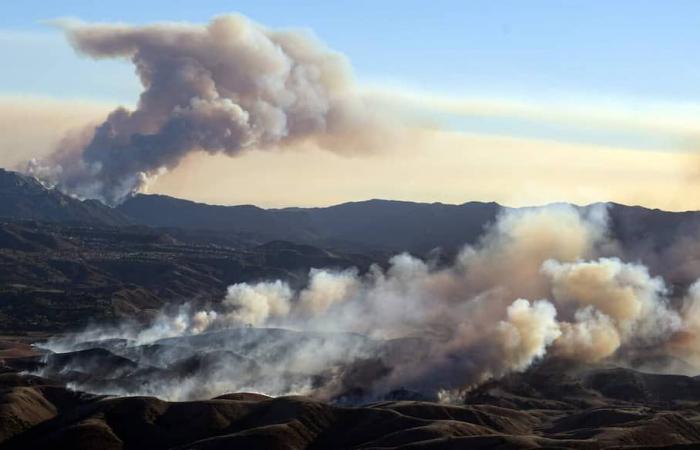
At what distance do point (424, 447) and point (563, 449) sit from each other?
24.6 m

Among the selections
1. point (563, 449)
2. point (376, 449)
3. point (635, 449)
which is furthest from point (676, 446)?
point (376, 449)

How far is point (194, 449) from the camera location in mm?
199250

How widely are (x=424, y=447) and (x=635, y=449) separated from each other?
36.8 metres

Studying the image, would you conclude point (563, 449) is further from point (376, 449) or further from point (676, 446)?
point (376, 449)

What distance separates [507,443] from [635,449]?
2251 cm

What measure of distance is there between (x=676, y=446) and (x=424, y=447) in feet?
144

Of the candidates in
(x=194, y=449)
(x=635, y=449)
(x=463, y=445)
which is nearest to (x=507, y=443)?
(x=463, y=445)

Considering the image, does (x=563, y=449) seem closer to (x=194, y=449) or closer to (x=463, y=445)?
(x=463, y=445)

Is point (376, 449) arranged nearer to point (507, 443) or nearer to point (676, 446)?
point (507, 443)

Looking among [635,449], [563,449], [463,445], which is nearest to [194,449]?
[463,445]

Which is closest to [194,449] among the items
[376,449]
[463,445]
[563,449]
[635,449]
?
[376,449]

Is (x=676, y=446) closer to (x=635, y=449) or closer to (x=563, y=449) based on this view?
(x=635, y=449)

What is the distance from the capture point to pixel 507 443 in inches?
7844

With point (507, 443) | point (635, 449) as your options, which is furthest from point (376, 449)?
point (635, 449)
